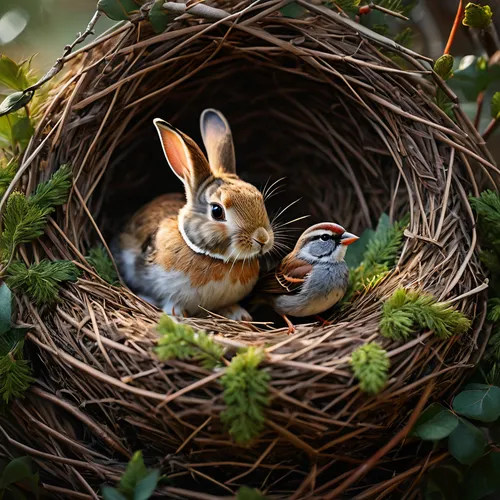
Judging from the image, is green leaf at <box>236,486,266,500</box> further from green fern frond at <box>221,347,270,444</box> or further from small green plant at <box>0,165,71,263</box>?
small green plant at <box>0,165,71,263</box>

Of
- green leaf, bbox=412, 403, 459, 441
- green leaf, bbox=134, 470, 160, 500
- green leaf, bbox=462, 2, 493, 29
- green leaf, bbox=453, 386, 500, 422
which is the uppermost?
green leaf, bbox=462, 2, 493, 29

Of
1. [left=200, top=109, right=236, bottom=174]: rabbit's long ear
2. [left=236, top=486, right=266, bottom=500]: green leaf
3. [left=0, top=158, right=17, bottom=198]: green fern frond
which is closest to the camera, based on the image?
[left=236, top=486, right=266, bottom=500]: green leaf

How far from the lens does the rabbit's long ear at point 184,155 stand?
6.91ft

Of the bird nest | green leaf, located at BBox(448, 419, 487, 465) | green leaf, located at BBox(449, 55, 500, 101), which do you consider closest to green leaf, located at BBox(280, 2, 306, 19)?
the bird nest

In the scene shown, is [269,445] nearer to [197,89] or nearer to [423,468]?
[423,468]

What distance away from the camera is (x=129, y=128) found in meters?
2.48

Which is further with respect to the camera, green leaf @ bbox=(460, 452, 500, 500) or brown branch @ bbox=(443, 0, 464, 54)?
brown branch @ bbox=(443, 0, 464, 54)

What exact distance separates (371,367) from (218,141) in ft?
3.63

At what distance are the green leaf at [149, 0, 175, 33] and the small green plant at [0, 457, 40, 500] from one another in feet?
4.68

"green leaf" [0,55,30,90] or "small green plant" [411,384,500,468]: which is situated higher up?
"green leaf" [0,55,30,90]

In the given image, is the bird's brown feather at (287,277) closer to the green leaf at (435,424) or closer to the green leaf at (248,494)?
the green leaf at (435,424)

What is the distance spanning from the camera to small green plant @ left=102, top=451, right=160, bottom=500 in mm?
1618

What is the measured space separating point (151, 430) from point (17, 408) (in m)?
0.46

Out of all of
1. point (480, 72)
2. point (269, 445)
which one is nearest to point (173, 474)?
point (269, 445)
